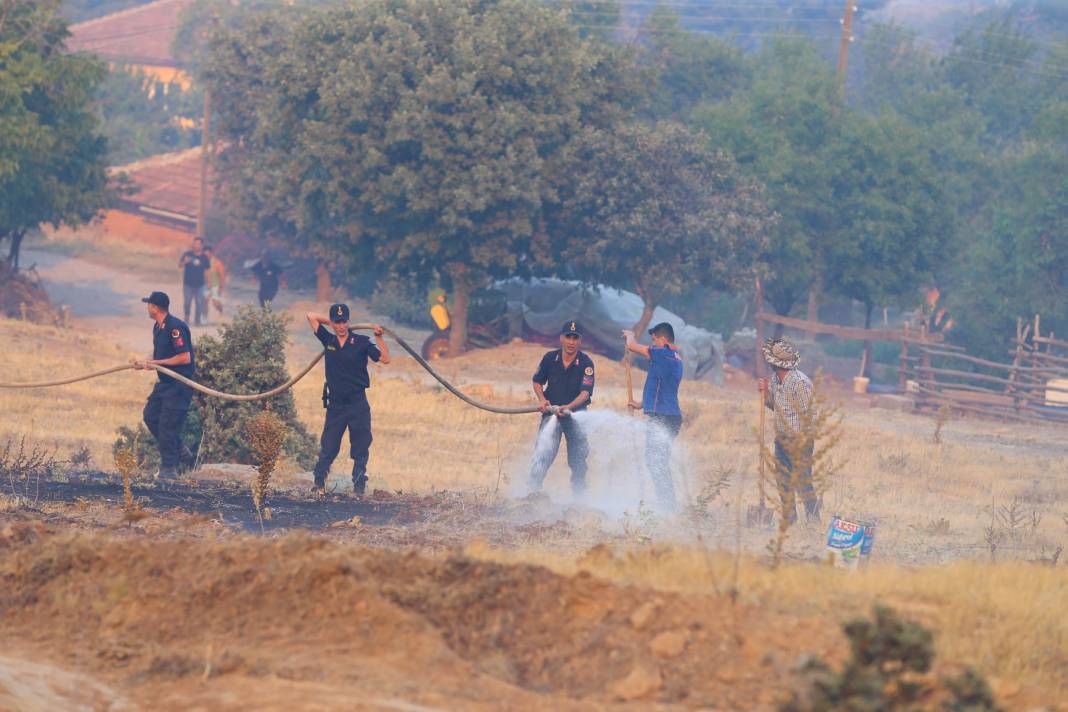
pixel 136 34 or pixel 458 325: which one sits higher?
pixel 136 34

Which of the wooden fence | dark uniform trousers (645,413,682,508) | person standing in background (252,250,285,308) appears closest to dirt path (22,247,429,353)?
person standing in background (252,250,285,308)

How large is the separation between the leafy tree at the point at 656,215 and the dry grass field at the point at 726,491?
2.35 m

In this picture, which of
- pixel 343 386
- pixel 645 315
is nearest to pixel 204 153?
pixel 645 315

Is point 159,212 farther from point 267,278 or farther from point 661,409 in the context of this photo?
point 661,409

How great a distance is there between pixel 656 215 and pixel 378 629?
23.8 m

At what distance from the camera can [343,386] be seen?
11469 mm

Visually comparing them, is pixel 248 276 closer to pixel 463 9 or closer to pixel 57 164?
pixel 57 164

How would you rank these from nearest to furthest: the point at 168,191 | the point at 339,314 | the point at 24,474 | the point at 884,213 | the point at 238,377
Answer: the point at 339,314 < the point at 24,474 < the point at 238,377 < the point at 884,213 < the point at 168,191

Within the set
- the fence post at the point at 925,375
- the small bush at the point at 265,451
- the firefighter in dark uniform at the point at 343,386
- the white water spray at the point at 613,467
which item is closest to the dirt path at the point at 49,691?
the small bush at the point at 265,451

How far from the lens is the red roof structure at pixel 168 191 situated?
4678cm

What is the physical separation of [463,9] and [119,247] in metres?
22.0

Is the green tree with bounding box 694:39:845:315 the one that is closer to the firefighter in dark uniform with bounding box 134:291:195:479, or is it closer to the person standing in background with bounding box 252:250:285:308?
the person standing in background with bounding box 252:250:285:308

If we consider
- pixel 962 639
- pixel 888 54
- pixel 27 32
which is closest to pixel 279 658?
pixel 962 639

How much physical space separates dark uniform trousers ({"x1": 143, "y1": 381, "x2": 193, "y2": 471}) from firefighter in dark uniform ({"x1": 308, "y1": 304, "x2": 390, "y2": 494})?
5.08 feet
